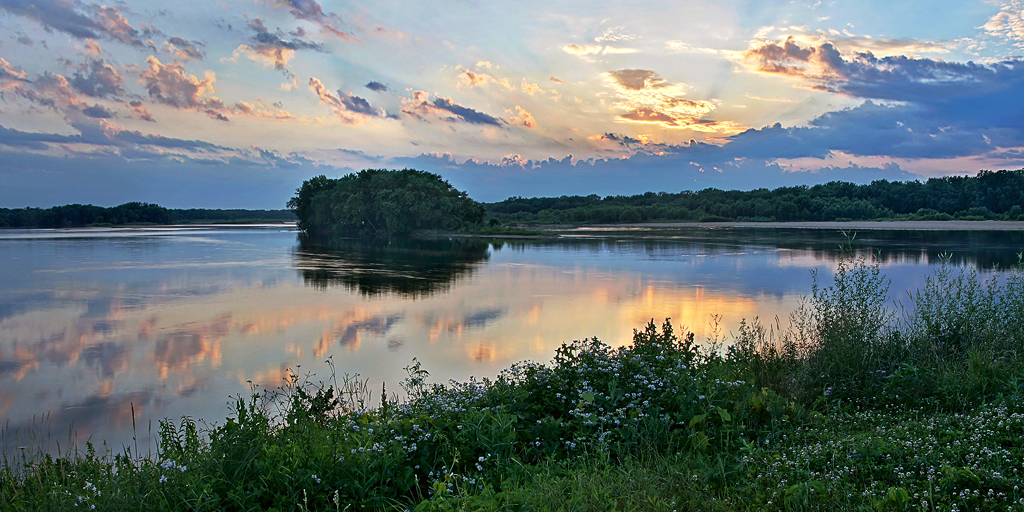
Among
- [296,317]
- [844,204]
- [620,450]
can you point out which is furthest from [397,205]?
[844,204]

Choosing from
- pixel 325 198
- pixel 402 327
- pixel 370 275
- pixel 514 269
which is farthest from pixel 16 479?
pixel 325 198

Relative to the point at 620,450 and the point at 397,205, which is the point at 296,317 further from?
the point at 397,205

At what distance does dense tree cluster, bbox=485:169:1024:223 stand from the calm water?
66110 millimetres

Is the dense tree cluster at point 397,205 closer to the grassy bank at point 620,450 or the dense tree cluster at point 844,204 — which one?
the dense tree cluster at point 844,204

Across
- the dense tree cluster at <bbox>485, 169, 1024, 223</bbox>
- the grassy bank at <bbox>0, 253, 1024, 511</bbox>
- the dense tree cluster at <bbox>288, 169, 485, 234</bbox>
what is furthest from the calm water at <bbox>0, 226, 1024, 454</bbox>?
the dense tree cluster at <bbox>485, 169, 1024, 223</bbox>

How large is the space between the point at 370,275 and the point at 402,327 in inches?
477

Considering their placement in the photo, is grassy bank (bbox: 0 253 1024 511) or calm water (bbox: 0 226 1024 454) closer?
grassy bank (bbox: 0 253 1024 511)

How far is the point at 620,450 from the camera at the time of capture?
4695 millimetres

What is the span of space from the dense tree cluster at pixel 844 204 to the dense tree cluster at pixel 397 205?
36.8 m

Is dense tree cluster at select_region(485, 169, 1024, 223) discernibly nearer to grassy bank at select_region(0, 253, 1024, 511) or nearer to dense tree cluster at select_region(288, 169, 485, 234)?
dense tree cluster at select_region(288, 169, 485, 234)

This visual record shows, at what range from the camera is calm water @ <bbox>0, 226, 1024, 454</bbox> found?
357 inches

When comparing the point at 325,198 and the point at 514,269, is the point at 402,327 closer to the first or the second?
the point at 514,269

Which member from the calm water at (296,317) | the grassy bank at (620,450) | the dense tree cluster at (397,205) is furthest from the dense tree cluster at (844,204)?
the grassy bank at (620,450)

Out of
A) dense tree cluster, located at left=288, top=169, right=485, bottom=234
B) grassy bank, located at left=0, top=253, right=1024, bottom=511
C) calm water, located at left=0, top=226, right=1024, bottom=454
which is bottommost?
calm water, located at left=0, top=226, right=1024, bottom=454
